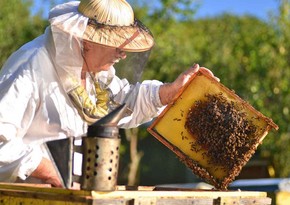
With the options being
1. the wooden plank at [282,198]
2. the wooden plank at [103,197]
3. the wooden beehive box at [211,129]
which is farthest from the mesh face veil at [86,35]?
the wooden plank at [282,198]

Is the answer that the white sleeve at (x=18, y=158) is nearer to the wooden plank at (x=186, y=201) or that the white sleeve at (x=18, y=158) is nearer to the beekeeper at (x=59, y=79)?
the beekeeper at (x=59, y=79)

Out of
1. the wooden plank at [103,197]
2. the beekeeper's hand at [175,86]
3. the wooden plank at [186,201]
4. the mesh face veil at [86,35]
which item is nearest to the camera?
the wooden plank at [103,197]

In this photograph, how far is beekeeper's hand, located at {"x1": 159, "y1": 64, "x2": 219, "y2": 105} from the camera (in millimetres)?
3889

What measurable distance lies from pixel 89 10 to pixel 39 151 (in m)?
0.73

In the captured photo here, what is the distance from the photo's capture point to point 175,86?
392 cm

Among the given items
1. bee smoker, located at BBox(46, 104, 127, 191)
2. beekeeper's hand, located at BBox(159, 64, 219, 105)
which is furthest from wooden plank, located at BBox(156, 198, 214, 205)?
beekeeper's hand, located at BBox(159, 64, 219, 105)

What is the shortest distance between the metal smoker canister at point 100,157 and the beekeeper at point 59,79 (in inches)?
19.8

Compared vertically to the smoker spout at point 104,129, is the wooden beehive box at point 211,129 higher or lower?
higher

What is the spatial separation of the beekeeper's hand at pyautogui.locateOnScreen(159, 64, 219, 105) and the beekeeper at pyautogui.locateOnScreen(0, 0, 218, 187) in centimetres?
23

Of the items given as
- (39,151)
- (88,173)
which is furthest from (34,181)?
(88,173)

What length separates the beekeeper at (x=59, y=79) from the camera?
133 inches

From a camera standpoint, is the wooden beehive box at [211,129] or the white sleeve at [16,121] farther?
the wooden beehive box at [211,129]

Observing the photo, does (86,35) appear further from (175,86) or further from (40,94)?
(175,86)

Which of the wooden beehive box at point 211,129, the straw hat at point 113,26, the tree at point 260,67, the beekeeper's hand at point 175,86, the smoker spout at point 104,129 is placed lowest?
the smoker spout at point 104,129
